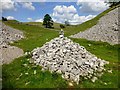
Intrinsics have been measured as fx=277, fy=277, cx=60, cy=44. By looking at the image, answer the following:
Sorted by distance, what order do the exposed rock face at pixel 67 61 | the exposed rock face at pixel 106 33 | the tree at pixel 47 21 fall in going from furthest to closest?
the tree at pixel 47 21
the exposed rock face at pixel 106 33
the exposed rock face at pixel 67 61

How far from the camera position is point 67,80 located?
3422 centimetres

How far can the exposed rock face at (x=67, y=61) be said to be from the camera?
35.6 meters

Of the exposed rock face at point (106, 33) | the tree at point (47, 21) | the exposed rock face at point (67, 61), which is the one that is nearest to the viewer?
the exposed rock face at point (67, 61)

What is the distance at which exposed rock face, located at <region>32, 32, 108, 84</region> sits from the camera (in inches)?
1400

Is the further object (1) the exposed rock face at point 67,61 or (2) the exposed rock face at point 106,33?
(2) the exposed rock face at point 106,33

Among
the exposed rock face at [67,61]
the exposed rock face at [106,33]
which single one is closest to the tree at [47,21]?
the exposed rock face at [106,33]

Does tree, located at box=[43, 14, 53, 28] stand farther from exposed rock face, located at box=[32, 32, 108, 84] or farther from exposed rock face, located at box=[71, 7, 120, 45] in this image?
exposed rock face, located at box=[32, 32, 108, 84]

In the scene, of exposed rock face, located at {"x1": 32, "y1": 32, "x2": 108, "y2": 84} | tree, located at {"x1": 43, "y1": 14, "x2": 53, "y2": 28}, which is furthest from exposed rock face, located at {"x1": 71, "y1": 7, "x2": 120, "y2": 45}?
tree, located at {"x1": 43, "y1": 14, "x2": 53, "y2": 28}

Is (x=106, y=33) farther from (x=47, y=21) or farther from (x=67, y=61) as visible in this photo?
(x=47, y=21)

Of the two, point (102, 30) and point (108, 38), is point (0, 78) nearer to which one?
point (108, 38)

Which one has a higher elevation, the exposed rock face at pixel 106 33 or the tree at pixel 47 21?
the tree at pixel 47 21

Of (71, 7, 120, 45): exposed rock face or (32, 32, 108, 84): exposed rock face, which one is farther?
(71, 7, 120, 45): exposed rock face

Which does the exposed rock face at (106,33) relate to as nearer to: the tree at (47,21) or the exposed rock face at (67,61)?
the exposed rock face at (67,61)

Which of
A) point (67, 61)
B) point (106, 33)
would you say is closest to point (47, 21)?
point (106, 33)
